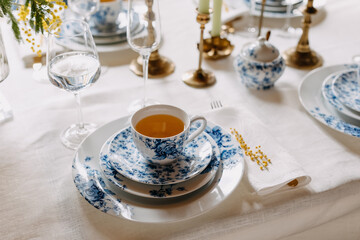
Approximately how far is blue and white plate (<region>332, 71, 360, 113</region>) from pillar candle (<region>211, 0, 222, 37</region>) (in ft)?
1.24

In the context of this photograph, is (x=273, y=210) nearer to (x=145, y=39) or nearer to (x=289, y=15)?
(x=145, y=39)

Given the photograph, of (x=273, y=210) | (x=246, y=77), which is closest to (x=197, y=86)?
(x=246, y=77)

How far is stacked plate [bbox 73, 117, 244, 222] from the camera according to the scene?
0.71m

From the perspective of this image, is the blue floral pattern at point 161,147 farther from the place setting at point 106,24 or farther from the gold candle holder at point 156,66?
the place setting at point 106,24

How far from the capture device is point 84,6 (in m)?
1.17

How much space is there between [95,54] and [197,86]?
31 centimetres

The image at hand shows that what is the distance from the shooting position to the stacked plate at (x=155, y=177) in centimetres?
71

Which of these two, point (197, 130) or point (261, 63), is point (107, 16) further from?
point (197, 130)

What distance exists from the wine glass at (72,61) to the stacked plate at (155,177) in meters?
0.11

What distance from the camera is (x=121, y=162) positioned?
78 centimetres

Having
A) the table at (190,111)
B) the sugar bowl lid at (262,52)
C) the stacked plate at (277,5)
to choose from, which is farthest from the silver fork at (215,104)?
the stacked plate at (277,5)

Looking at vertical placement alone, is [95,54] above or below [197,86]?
above

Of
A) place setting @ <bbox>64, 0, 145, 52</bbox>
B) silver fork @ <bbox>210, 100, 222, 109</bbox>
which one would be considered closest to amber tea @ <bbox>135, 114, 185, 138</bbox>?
silver fork @ <bbox>210, 100, 222, 109</bbox>

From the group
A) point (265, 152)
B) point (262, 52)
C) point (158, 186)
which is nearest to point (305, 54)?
point (262, 52)
